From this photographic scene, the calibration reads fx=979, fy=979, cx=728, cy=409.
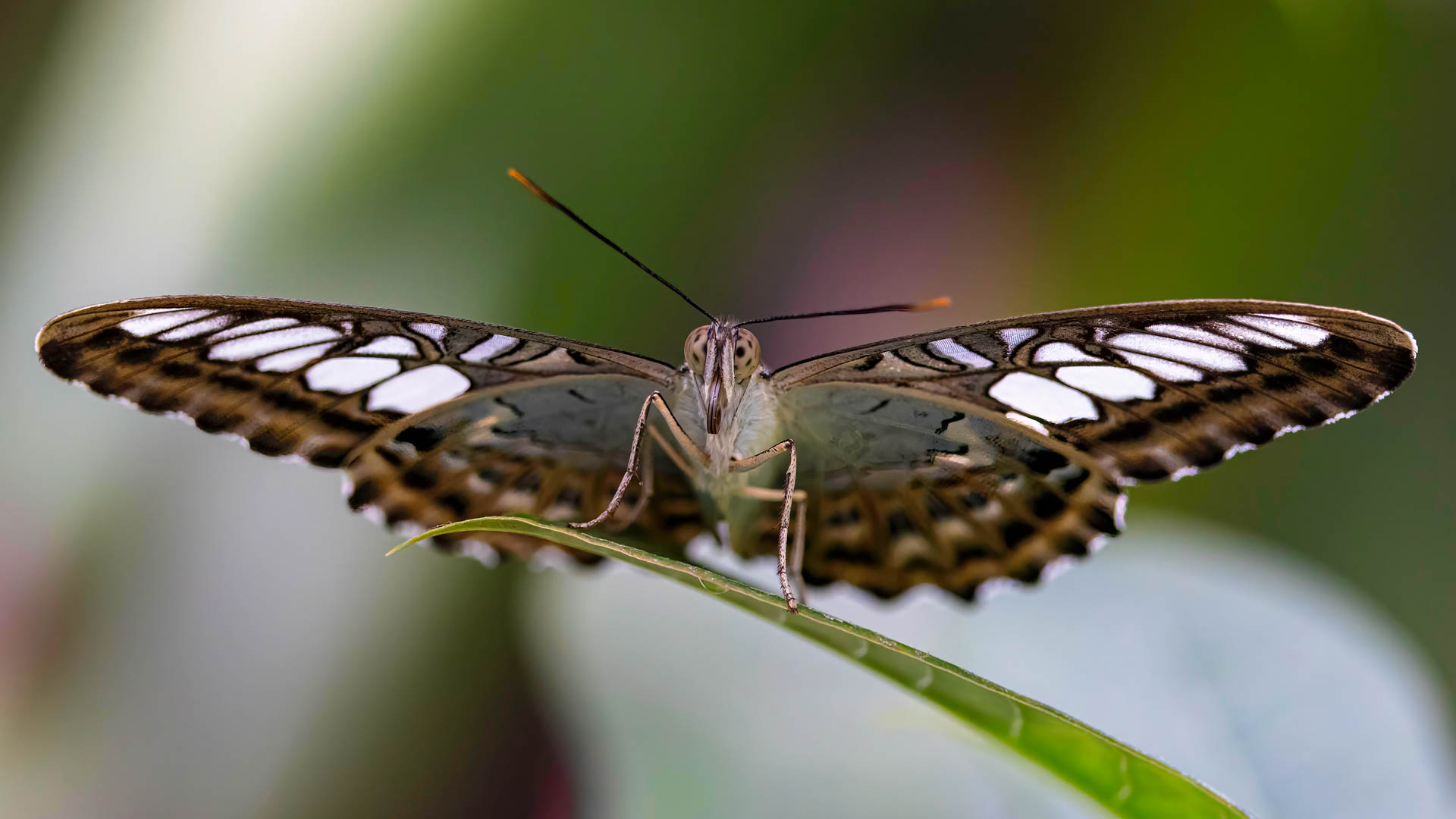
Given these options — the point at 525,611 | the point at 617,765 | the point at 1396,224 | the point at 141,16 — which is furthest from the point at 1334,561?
the point at 141,16

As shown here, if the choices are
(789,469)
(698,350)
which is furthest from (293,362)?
(789,469)

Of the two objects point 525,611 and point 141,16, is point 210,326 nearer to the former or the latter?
point 525,611

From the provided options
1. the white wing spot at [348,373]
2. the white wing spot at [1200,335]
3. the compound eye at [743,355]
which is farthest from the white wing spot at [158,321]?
the white wing spot at [1200,335]

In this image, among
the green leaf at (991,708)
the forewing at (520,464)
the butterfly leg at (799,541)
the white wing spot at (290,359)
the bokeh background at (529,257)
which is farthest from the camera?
the bokeh background at (529,257)

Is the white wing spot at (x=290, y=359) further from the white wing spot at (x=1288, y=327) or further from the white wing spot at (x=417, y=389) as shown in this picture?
the white wing spot at (x=1288, y=327)

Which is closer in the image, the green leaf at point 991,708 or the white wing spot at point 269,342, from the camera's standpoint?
the green leaf at point 991,708

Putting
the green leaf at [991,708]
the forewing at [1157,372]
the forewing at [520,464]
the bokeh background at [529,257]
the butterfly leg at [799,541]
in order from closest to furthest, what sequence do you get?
the green leaf at [991,708] → the forewing at [1157,372] → the forewing at [520,464] → the butterfly leg at [799,541] → the bokeh background at [529,257]
